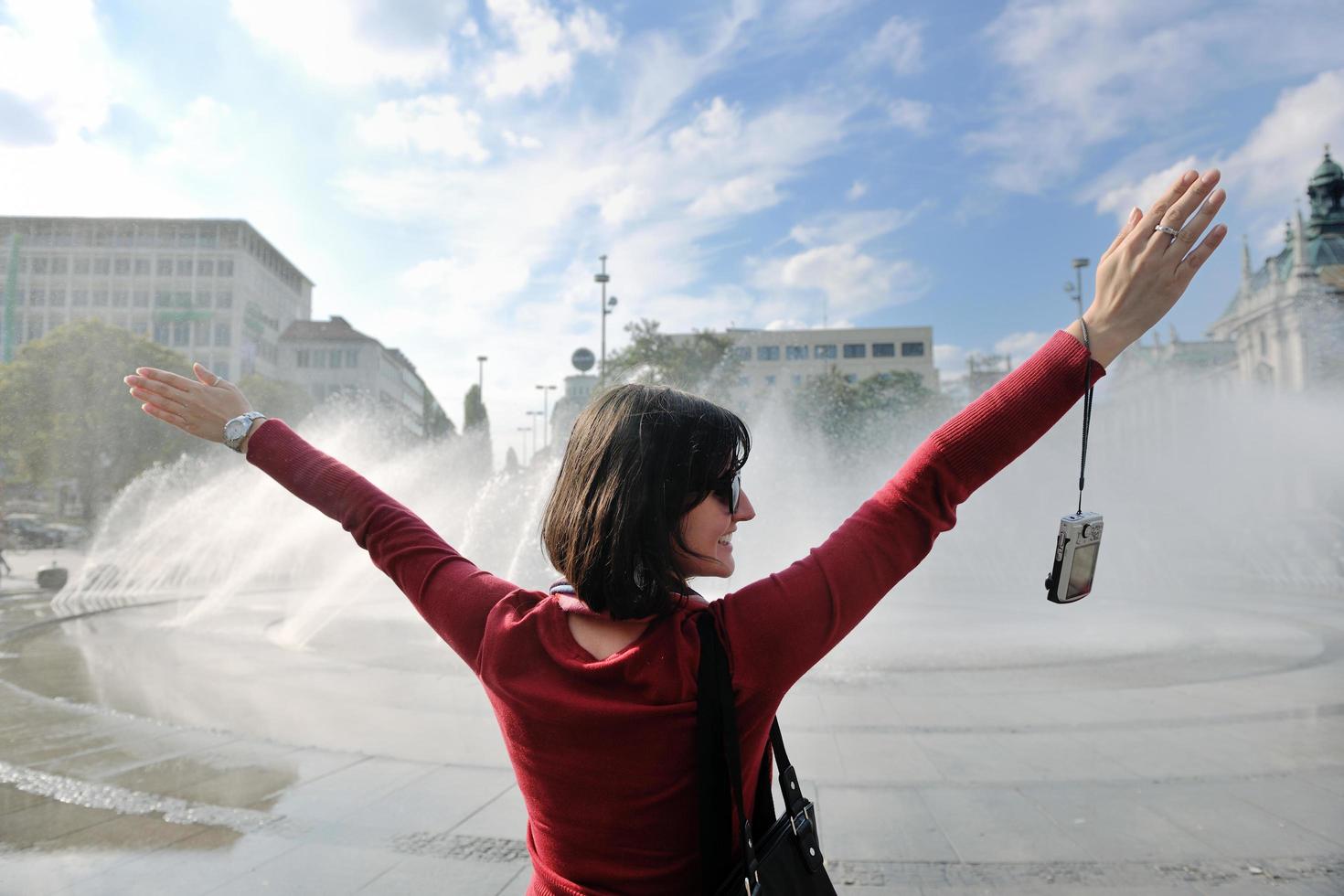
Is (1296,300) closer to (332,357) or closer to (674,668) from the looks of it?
(674,668)

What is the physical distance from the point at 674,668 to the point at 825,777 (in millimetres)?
4862

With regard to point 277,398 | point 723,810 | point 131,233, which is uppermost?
point 131,233

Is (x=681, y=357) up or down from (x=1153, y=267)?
up

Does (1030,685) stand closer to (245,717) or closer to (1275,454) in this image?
(245,717)

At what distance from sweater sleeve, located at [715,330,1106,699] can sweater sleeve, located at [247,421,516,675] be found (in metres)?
0.51

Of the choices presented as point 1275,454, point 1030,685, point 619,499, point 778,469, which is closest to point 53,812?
point 619,499

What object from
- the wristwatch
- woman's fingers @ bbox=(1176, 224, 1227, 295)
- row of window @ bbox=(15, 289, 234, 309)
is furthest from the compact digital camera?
row of window @ bbox=(15, 289, 234, 309)

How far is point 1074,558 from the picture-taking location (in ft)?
5.13

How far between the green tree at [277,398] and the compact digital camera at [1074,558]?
5095cm

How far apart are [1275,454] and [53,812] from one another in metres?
35.4

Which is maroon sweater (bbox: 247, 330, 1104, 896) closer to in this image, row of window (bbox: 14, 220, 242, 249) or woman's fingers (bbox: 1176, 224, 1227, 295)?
woman's fingers (bbox: 1176, 224, 1227, 295)

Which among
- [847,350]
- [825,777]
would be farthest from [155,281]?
[825,777]

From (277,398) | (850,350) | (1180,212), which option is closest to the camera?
(1180,212)

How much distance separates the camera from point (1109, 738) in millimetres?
6562
